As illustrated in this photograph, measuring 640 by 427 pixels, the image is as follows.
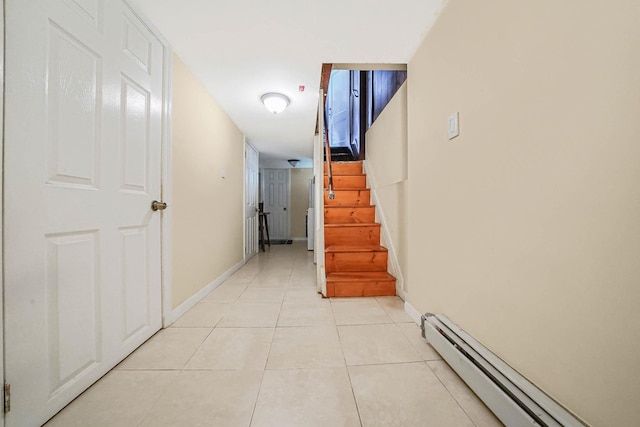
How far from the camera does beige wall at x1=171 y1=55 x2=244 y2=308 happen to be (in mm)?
1889

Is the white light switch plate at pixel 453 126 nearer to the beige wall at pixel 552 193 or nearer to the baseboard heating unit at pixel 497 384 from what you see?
the beige wall at pixel 552 193

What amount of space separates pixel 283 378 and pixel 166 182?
1486 millimetres

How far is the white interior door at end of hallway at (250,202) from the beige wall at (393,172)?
7.24 feet

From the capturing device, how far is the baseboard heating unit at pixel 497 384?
0.73 metres

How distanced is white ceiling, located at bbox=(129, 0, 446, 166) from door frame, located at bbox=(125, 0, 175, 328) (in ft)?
0.61

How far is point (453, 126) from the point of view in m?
1.31

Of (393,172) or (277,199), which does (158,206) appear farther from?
(277,199)

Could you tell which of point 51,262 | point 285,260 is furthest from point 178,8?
point 285,260

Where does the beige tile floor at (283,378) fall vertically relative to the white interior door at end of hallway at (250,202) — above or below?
below

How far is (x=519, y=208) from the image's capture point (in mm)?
917

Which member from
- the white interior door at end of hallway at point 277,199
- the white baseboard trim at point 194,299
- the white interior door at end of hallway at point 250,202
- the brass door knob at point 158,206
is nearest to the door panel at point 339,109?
the white interior door at end of hallway at point 250,202

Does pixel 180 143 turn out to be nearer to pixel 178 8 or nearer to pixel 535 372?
pixel 178 8

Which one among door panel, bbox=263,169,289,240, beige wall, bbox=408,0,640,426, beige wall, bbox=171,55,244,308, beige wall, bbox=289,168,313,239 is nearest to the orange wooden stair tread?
beige wall, bbox=408,0,640,426

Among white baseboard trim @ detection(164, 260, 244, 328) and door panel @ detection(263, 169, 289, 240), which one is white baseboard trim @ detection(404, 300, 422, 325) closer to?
white baseboard trim @ detection(164, 260, 244, 328)
